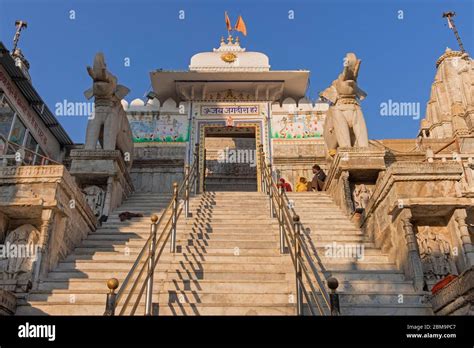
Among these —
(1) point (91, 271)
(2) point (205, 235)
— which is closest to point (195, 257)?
(2) point (205, 235)

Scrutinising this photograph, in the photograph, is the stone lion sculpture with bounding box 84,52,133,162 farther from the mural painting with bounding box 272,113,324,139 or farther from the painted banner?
the mural painting with bounding box 272,113,324,139

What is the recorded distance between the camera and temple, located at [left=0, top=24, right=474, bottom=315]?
16.2 feet

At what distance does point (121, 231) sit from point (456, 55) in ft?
97.8

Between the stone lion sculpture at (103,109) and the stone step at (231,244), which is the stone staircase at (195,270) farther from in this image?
the stone lion sculpture at (103,109)

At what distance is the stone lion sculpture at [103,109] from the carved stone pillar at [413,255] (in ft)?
21.0

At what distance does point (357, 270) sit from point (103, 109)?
262 inches

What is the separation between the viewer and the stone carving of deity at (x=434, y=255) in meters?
5.66

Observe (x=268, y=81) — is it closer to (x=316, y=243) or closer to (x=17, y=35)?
(x=316, y=243)

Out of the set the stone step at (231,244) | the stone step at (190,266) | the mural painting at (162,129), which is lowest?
the stone step at (190,266)

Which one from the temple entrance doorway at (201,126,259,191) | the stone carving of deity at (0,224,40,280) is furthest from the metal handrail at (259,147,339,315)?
the temple entrance doorway at (201,126,259,191)

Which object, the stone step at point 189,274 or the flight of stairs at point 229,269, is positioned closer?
the flight of stairs at point 229,269

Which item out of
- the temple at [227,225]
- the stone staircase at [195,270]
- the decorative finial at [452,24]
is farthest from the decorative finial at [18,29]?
the decorative finial at [452,24]

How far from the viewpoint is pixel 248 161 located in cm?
1773
